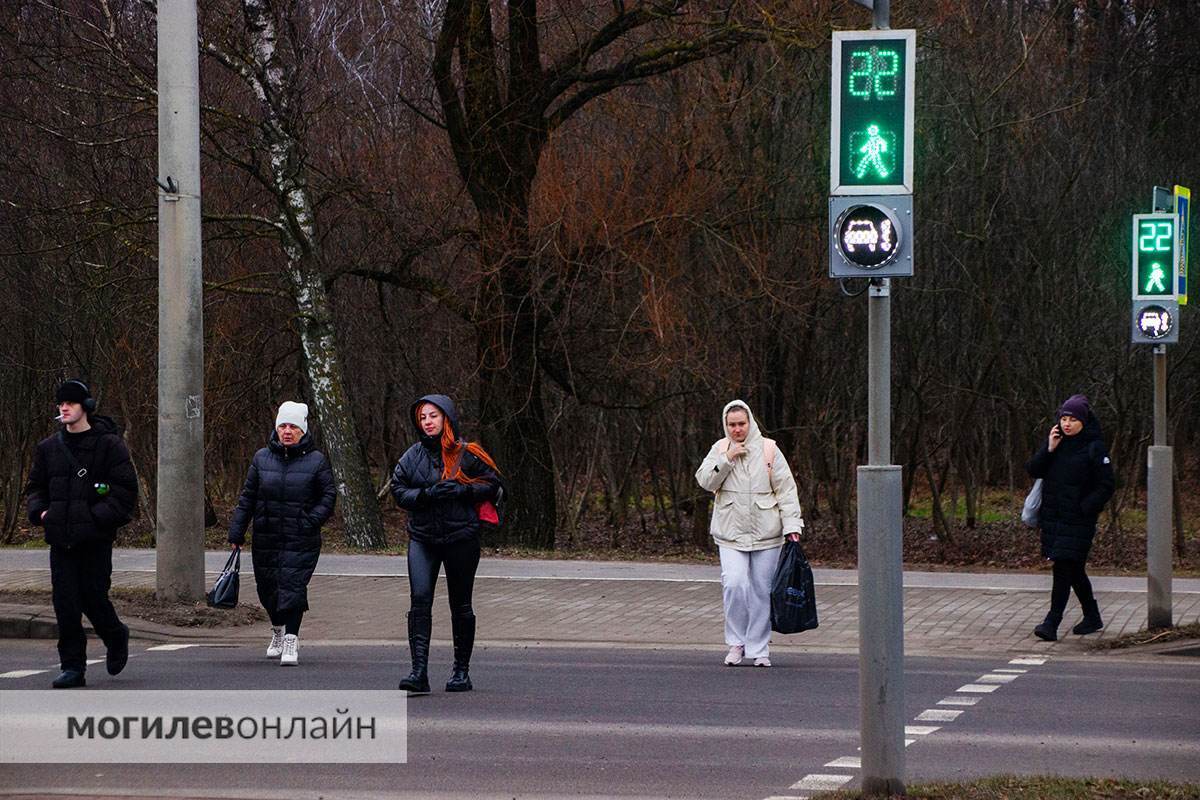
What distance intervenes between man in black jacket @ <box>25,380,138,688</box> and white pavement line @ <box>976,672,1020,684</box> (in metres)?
5.68

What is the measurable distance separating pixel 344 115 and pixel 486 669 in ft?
42.9

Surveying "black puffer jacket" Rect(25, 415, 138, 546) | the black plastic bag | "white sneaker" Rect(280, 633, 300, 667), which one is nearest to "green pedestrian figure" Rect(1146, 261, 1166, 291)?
the black plastic bag

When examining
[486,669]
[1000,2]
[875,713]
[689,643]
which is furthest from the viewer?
[1000,2]

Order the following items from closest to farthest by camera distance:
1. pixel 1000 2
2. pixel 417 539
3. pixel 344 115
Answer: pixel 417 539, pixel 344 115, pixel 1000 2

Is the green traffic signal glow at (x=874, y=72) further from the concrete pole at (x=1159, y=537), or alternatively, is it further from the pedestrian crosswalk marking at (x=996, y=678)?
the concrete pole at (x=1159, y=537)

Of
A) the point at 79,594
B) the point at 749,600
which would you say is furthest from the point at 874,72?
the point at 79,594

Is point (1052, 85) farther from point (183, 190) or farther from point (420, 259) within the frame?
point (183, 190)

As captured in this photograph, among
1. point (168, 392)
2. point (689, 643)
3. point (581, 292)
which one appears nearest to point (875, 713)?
point (689, 643)

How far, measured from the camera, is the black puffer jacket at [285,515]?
11.5m

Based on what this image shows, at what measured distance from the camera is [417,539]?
10.3 metres

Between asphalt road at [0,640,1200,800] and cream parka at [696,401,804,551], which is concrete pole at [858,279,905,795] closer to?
asphalt road at [0,640,1200,800]

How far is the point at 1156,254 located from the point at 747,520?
392cm

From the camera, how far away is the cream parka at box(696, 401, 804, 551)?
39.6 ft

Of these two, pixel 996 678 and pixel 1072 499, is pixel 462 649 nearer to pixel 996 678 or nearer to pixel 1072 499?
pixel 996 678
